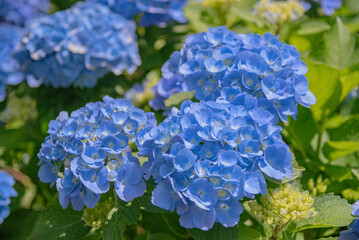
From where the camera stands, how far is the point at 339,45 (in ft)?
5.90

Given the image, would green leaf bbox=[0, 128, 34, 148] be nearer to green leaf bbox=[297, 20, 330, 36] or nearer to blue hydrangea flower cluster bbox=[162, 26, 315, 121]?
blue hydrangea flower cluster bbox=[162, 26, 315, 121]

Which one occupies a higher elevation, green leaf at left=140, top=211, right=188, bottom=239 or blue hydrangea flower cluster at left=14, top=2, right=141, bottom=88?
blue hydrangea flower cluster at left=14, top=2, right=141, bottom=88

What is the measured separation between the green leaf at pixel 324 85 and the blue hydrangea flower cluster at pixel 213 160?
1.88 ft

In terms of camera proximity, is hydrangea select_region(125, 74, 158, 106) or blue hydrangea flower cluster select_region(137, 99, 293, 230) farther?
hydrangea select_region(125, 74, 158, 106)

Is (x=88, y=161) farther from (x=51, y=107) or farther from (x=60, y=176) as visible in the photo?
(x=51, y=107)

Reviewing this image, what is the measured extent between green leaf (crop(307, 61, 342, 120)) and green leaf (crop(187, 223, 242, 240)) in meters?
0.76

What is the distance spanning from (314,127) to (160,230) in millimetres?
736

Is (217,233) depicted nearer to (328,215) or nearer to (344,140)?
(328,215)

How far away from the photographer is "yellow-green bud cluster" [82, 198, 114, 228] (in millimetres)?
1387

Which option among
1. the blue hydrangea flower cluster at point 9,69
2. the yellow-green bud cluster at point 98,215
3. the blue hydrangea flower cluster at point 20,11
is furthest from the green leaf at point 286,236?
the blue hydrangea flower cluster at point 20,11

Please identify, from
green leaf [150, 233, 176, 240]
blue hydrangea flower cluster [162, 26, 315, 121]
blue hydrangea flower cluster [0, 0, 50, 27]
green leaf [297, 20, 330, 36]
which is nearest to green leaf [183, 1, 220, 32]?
green leaf [297, 20, 330, 36]

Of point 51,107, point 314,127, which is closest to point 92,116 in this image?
point 314,127

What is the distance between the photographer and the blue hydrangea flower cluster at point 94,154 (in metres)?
1.21

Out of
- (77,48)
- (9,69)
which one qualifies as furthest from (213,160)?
(9,69)
